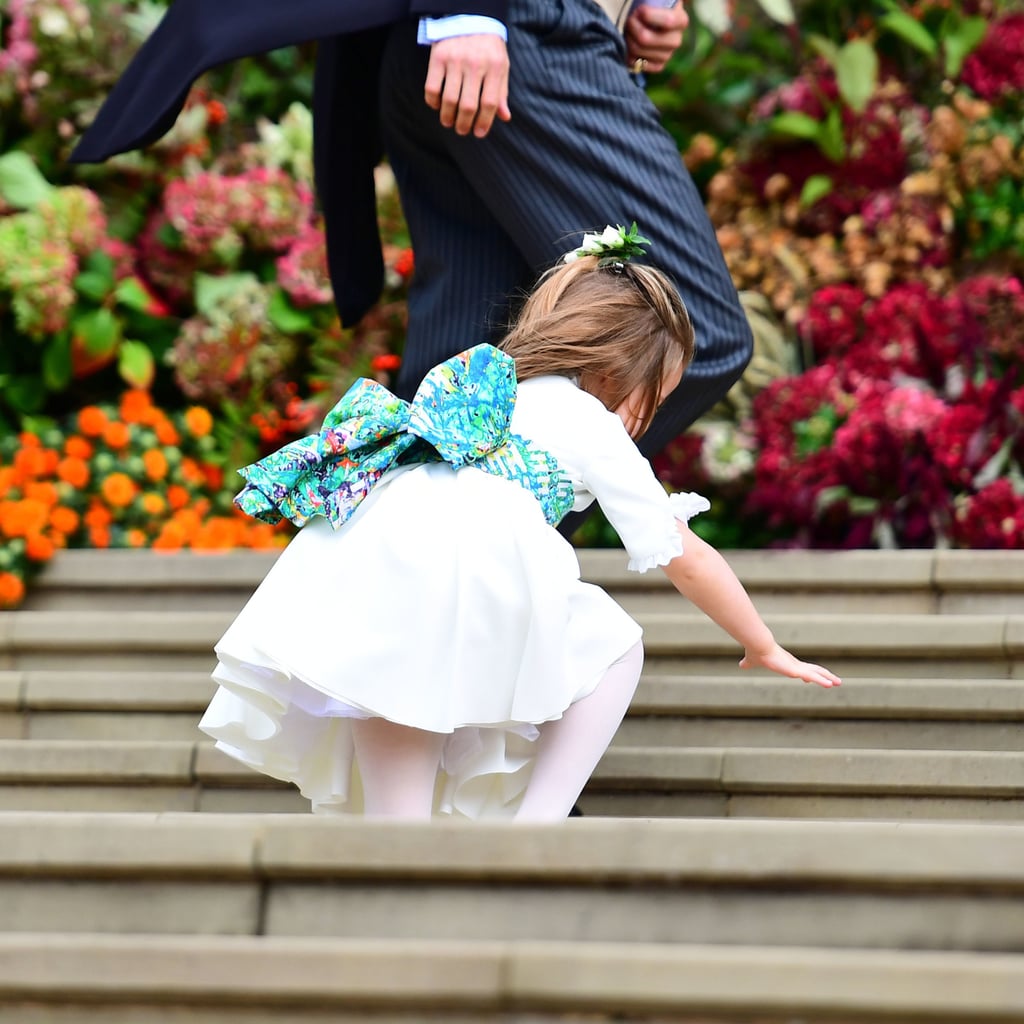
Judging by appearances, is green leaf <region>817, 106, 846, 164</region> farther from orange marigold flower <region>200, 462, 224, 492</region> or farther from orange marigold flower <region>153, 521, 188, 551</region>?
orange marigold flower <region>153, 521, 188, 551</region>

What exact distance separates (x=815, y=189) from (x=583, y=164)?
7.35 ft

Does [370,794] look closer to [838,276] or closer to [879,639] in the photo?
[879,639]

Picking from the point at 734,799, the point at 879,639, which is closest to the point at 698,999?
the point at 734,799

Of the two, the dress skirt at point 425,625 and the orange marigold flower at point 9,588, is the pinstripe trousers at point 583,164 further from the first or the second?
the orange marigold flower at point 9,588

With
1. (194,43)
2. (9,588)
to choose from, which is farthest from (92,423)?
(194,43)

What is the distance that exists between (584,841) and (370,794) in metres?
0.65

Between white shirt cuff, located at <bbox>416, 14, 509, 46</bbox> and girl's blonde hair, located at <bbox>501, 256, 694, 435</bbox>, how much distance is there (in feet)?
1.25

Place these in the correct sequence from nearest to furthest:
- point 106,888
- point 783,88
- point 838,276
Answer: point 106,888 < point 838,276 < point 783,88

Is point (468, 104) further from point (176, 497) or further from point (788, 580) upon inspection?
point (176, 497)

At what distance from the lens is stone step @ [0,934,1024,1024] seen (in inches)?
55.6

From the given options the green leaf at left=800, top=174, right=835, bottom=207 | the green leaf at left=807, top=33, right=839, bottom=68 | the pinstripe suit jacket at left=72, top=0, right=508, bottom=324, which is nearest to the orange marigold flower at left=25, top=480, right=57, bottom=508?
the pinstripe suit jacket at left=72, top=0, right=508, bottom=324

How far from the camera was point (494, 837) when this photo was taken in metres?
1.58

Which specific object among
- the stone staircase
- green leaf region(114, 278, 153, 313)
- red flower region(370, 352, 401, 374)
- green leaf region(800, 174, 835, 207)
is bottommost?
red flower region(370, 352, 401, 374)

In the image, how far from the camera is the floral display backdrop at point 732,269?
3.72 m
